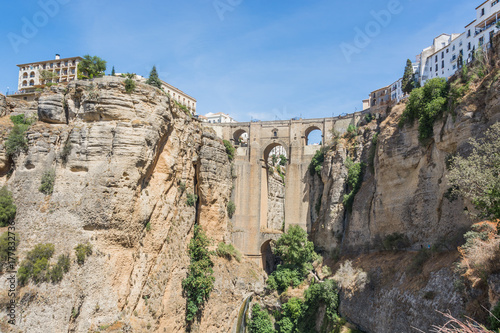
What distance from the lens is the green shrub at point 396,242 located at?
68.8 ft

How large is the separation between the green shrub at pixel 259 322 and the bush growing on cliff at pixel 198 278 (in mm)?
4082

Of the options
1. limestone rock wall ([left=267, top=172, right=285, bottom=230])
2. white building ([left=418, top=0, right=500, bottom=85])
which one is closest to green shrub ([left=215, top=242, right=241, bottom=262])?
limestone rock wall ([left=267, top=172, right=285, bottom=230])

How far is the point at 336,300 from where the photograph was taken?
23609 mm

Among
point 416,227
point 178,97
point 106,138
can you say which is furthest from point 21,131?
point 178,97

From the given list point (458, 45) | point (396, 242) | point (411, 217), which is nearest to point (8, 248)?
point (396, 242)

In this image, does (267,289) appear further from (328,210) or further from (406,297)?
(406,297)

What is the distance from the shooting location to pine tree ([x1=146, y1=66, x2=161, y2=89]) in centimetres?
2917

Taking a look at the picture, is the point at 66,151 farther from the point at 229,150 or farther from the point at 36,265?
the point at 229,150

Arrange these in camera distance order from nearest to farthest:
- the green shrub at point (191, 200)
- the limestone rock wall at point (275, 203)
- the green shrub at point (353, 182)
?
the green shrub at point (353, 182)
the green shrub at point (191, 200)
the limestone rock wall at point (275, 203)

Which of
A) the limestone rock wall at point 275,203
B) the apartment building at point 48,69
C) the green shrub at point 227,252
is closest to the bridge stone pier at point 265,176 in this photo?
the limestone rock wall at point 275,203

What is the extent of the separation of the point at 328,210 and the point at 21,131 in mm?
21438

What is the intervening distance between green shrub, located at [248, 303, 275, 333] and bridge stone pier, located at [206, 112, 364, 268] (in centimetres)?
544

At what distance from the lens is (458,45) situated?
116 ft

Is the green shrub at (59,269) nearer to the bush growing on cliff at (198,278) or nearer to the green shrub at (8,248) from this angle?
the green shrub at (8,248)
